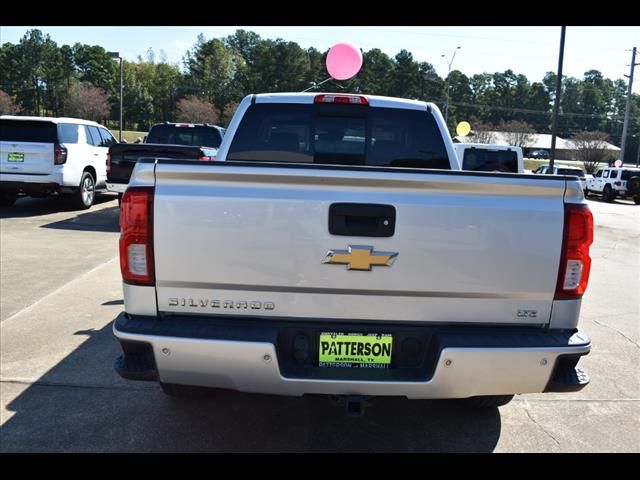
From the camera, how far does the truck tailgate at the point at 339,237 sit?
2.47m

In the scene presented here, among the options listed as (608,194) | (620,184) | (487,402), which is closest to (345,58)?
(487,402)

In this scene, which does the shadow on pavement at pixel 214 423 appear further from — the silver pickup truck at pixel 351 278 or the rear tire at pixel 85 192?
the rear tire at pixel 85 192

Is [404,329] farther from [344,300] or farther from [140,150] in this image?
[140,150]

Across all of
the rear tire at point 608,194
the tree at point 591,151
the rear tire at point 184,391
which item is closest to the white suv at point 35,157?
the rear tire at point 184,391

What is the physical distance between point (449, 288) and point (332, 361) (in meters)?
0.67

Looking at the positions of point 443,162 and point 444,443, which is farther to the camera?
point 443,162

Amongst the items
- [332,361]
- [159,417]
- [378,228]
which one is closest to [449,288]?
[378,228]

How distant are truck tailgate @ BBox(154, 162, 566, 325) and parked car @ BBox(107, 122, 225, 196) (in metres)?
5.59

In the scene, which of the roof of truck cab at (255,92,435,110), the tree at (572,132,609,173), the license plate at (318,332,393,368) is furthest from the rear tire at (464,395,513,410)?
the tree at (572,132,609,173)

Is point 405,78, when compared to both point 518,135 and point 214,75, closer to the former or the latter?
point 518,135

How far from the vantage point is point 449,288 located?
2541mm

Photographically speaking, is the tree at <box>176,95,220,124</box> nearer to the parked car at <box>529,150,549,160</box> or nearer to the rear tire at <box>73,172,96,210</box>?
the parked car at <box>529,150,549,160</box>
